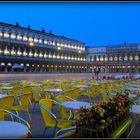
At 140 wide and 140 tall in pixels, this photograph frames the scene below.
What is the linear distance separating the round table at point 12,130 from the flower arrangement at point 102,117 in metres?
0.85

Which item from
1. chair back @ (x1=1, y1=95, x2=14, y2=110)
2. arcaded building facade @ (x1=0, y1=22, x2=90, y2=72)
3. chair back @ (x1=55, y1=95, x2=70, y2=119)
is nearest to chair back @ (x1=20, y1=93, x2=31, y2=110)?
chair back @ (x1=1, y1=95, x2=14, y2=110)

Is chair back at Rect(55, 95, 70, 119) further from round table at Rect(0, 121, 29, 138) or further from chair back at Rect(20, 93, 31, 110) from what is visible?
round table at Rect(0, 121, 29, 138)

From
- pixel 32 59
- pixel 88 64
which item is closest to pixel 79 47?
pixel 88 64

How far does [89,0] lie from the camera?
13.0ft

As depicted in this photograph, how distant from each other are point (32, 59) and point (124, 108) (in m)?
77.1

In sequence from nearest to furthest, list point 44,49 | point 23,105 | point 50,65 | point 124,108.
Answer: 1. point 124,108
2. point 23,105
3. point 50,65
4. point 44,49

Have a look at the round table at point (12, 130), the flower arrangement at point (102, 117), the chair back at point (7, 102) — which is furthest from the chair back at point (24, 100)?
the flower arrangement at point (102, 117)

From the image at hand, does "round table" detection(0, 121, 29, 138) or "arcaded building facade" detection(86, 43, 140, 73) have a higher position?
"arcaded building facade" detection(86, 43, 140, 73)

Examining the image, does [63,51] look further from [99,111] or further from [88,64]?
[99,111]

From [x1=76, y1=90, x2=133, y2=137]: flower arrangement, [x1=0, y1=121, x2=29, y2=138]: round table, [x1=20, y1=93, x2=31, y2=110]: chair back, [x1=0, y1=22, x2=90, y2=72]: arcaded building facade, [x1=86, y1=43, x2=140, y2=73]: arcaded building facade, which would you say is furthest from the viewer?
[x1=86, y1=43, x2=140, y2=73]: arcaded building facade

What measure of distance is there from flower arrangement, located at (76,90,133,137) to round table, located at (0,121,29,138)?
853mm

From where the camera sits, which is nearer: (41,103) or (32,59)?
(41,103)

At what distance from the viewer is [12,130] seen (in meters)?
3.88

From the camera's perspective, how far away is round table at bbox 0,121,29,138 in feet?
12.0
